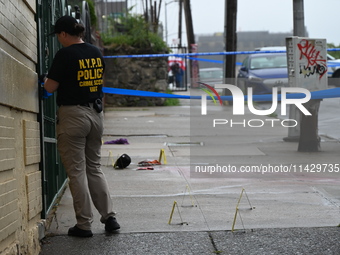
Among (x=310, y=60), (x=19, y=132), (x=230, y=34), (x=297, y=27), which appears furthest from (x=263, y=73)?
(x=19, y=132)

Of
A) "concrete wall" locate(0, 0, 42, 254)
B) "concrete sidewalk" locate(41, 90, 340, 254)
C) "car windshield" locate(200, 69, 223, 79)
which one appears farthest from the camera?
"car windshield" locate(200, 69, 223, 79)

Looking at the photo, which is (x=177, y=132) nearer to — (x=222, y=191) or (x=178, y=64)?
(x=222, y=191)

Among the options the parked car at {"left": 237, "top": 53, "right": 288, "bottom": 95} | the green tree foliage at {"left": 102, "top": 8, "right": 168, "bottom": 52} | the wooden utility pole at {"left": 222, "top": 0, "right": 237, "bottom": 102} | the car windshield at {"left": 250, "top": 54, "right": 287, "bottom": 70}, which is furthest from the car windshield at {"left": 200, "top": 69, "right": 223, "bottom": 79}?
the green tree foliage at {"left": 102, "top": 8, "right": 168, "bottom": 52}

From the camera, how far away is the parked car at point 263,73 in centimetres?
2180

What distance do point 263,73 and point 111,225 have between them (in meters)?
18.3

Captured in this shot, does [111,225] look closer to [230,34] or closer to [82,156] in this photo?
[82,156]

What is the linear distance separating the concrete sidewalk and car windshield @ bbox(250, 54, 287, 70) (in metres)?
11.5

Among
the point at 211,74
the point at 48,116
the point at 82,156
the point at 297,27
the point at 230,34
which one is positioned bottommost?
→ the point at 82,156

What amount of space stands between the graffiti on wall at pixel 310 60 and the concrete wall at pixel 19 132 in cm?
648

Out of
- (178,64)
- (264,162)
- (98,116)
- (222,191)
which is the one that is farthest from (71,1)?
(178,64)

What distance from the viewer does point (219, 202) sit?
7.41 m

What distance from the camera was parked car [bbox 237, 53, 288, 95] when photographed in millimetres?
21797

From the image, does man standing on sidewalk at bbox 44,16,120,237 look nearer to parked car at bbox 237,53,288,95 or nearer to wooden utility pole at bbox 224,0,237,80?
parked car at bbox 237,53,288,95

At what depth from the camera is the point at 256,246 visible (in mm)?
5641
